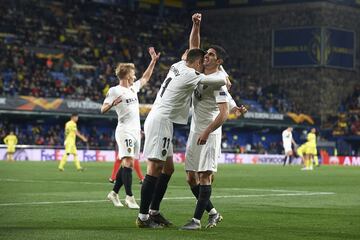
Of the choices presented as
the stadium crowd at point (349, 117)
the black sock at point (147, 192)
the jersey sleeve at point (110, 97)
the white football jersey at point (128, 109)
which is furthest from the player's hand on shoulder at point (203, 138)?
the stadium crowd at point (349, 117)

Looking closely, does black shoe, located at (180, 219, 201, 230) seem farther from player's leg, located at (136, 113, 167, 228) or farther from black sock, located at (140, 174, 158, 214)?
black sock, located at (140, 174, 158, 214)

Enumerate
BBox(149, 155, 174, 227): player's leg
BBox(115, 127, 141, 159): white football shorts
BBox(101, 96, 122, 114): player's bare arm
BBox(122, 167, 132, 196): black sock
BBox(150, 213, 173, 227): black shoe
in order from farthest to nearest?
BBox(115, 127, 141, 159): white football shorts, BBox(101, 96, 122, 114): player's bare arm, BBox(122, 167, 132, 196): black sock, BBox(149, 155, 174, 227): player's leg, BBox(150, 213, 173, 227): black shoe

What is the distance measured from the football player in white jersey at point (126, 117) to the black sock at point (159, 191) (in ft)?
11.3

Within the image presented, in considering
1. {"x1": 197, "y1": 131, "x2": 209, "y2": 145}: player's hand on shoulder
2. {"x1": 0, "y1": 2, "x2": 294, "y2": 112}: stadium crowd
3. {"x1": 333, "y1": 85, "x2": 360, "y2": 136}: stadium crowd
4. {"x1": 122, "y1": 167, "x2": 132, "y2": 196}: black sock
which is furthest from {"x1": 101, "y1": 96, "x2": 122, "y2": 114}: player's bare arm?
{"x1": 333, "y1": 85, "x2": 360, "y2": 136}: stadium crowd

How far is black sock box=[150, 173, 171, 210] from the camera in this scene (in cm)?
1298

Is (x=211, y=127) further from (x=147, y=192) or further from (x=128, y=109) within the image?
(x=128, y=109)

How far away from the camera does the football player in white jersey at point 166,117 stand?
490 inches

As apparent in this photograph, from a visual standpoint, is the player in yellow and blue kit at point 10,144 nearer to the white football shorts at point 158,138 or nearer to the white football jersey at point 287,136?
the white football jersey at point 287,136

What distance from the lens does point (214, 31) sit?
78625mm

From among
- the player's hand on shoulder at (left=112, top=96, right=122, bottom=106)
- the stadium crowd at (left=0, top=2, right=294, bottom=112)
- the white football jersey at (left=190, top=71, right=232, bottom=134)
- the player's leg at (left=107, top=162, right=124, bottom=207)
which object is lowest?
the player's leg at (left=107, top=162, right=124, bottom=207)

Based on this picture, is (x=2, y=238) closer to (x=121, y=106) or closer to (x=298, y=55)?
(x=121, y=106)

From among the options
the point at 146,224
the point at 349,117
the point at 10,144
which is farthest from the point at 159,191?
the point at 349,117

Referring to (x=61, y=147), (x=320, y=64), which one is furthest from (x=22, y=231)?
(x=320, y=64)

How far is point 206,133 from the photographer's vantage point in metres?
12.2
